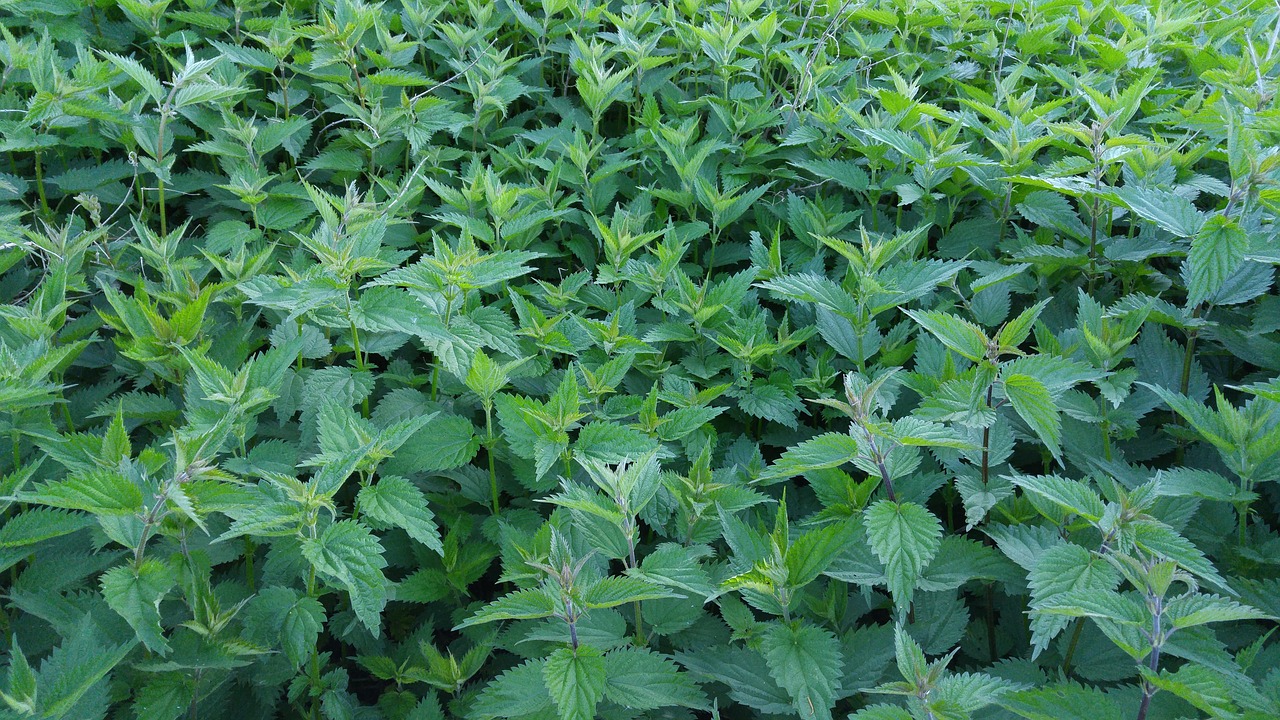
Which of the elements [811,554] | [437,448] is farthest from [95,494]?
[811,554]

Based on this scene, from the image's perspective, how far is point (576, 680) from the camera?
153 cm

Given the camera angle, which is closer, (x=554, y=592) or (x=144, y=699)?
(x=554, y=592)

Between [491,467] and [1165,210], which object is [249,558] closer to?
[491,467]

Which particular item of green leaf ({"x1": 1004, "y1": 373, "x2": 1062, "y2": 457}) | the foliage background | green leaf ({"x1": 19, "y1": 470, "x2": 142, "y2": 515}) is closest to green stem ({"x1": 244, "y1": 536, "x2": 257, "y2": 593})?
the foliage background

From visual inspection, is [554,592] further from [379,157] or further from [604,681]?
[379,157]

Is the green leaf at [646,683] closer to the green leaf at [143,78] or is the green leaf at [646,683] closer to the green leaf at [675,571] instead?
the green leaf at [675,571]

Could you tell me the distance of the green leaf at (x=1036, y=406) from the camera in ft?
5.42

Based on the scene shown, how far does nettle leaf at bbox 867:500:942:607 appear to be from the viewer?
1599 mm

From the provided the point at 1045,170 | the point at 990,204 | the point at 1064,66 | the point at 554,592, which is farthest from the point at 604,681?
the point at 1064,66

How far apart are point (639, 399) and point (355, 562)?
0.90 metres

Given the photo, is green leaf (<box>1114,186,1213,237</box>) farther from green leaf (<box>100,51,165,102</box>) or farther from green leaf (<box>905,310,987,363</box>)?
green leaf (<box>100,51,165,102</box>)

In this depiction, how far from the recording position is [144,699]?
1.68 metres

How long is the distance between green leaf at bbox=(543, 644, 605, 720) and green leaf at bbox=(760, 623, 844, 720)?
1.15 feet

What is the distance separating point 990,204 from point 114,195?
3.35m
